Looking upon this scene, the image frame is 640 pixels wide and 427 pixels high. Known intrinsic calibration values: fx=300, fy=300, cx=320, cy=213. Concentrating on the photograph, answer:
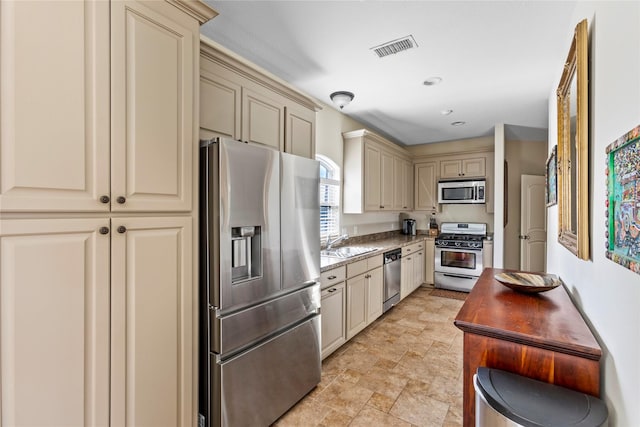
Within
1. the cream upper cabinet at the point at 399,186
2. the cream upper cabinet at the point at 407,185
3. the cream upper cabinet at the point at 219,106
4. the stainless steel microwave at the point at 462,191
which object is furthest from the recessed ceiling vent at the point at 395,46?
the stainless steel microwave at the point at 462,191

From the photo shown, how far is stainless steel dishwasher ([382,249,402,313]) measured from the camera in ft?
12.7

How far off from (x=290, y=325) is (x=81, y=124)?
164cm

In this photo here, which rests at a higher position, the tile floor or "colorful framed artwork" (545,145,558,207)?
"colorful framed artwork" (545,145,558,207)

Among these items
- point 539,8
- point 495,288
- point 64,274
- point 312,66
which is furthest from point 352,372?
point 539,8

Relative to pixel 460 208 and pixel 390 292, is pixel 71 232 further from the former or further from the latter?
pixel 460 208

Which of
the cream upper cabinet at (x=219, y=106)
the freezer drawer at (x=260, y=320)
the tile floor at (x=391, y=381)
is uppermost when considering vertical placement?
the cream upper cabinet at (x=219, y=106)

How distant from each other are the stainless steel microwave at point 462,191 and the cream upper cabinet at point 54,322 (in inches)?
208

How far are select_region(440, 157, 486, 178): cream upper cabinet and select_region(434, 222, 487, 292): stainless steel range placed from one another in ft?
2.96

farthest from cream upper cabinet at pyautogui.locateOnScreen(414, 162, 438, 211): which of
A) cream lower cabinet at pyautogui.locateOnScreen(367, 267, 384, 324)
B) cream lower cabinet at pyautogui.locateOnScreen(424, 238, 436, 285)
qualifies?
cream lower cabinet at pyautogui.locateOnScreen(367, 267, 384, 324)

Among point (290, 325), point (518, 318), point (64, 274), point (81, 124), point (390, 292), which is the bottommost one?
point (390, 292)

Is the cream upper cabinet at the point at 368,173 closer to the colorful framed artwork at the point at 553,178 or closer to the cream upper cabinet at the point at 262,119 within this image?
the cream upper cabinet at the point at 262,119

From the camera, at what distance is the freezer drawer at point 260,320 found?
5.40 ft

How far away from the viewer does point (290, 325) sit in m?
2.11

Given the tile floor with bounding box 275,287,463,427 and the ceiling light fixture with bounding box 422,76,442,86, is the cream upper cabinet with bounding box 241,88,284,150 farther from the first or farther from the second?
the tile floor with bounding box 275,287,463,427
